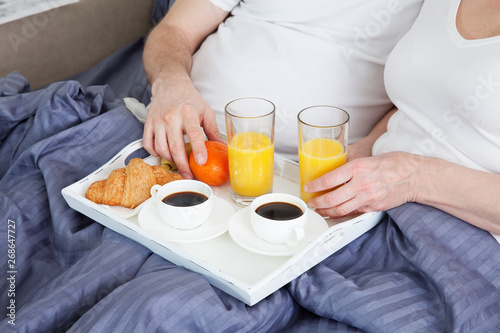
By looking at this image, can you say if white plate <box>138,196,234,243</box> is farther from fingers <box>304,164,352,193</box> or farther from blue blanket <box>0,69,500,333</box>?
fingers <box>304,164,352,193</box>

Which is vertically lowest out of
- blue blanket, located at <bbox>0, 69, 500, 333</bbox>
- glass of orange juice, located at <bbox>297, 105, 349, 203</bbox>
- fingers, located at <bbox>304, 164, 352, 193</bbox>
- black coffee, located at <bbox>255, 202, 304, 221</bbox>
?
blue blanket, located at <bbox>0, 69, 500, 333</bbox>

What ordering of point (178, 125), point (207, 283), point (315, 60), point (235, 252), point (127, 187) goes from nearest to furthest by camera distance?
1. point (207, 283)
2. point (235, 252)
3. point (127, 187)
4. point (178, 125)
5. point (315, 60)

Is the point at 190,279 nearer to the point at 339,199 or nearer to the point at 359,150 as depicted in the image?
the point at 339,199

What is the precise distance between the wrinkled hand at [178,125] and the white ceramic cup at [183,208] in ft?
0.29

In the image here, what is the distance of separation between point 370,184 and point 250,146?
0.24 m

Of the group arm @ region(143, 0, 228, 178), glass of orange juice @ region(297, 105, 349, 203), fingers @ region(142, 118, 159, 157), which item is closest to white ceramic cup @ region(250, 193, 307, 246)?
glass of orange juice @ region(297, 105, 349, 203)

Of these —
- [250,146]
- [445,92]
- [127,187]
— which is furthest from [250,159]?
[445,92]

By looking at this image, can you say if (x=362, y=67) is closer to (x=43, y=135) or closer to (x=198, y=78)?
(x=198, y=78)

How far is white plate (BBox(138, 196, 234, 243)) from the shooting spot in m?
1.00

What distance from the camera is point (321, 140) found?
1.04 m

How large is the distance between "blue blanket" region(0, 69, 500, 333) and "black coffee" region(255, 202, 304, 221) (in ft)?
0.34

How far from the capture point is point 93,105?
54.8 inches

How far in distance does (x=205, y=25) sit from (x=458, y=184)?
0.86 m

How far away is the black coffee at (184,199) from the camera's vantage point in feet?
3.34
